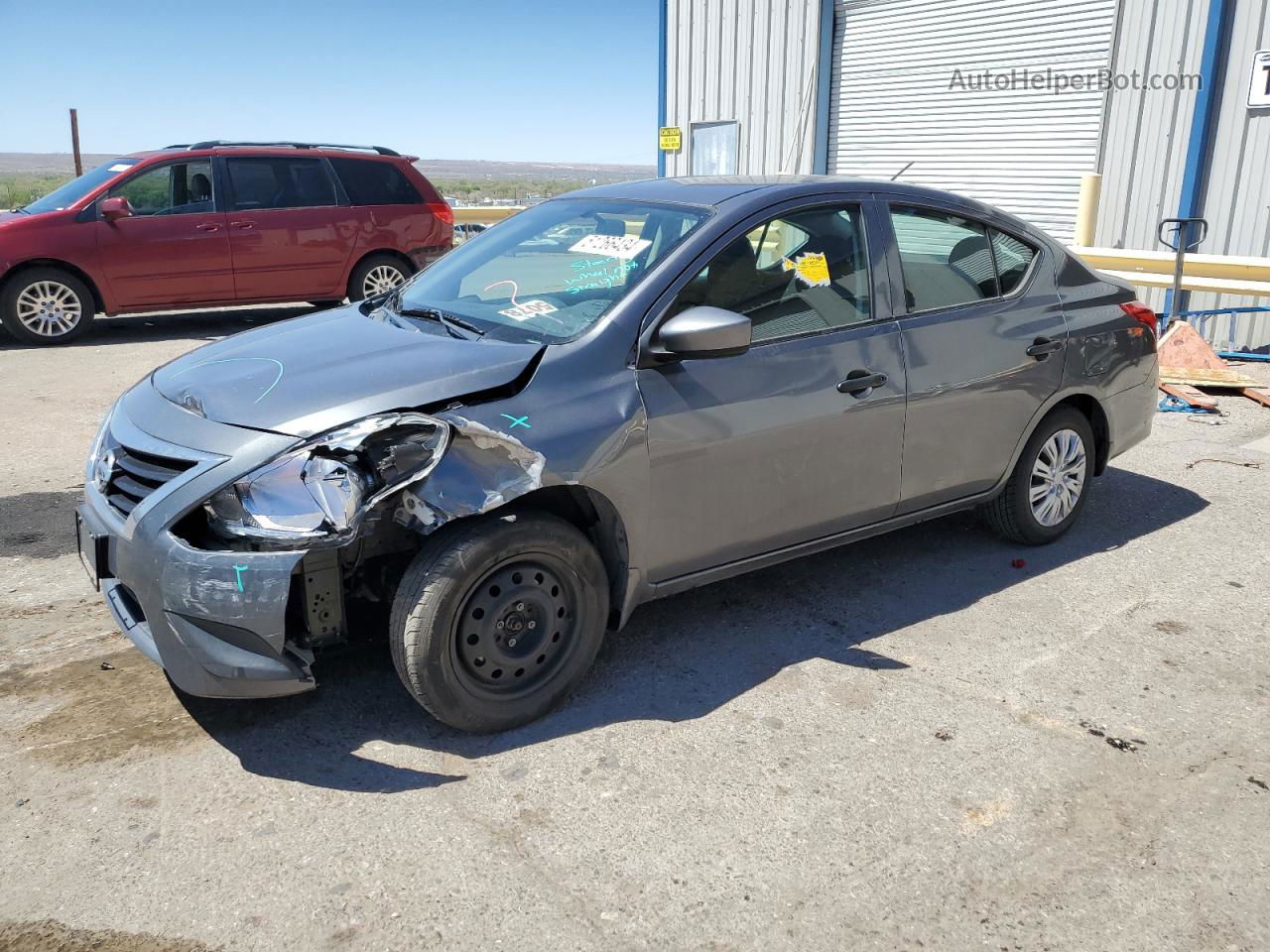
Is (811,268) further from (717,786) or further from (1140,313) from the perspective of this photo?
(1140,313)

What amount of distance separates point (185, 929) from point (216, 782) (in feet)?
2.06

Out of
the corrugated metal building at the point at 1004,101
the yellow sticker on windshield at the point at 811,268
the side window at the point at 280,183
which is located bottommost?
the yellow sticker on windshield at the point at 811,268

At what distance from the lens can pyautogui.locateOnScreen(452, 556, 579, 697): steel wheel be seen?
321cm

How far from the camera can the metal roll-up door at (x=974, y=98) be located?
11844 millimetres

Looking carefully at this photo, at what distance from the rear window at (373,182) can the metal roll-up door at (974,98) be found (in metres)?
6.64

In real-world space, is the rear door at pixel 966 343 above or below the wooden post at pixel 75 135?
below

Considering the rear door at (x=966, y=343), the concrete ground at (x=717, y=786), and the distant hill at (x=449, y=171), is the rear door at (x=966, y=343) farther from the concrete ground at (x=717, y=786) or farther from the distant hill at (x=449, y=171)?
the distant hill at (x=449, y=171)

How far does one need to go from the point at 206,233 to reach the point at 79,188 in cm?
133

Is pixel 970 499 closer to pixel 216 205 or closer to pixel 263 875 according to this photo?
pixel 263 875

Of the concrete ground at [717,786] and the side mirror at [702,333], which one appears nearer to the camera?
the concrete ground at [717,786]

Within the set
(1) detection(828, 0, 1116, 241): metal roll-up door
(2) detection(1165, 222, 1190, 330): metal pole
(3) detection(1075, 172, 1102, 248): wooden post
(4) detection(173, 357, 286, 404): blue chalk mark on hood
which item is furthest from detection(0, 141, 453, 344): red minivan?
(3) detection(1075, 172, 1102, 248): wooden post

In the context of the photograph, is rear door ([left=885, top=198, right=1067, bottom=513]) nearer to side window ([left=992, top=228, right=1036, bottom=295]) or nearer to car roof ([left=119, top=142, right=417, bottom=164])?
side window ([left=992, top=228, right=1036, bottom=295])

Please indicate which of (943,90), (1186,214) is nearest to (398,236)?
(943,90)

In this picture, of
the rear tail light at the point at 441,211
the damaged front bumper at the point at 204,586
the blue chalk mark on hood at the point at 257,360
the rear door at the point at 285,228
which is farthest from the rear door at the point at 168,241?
the damaged front bumper at the point at 204,586
